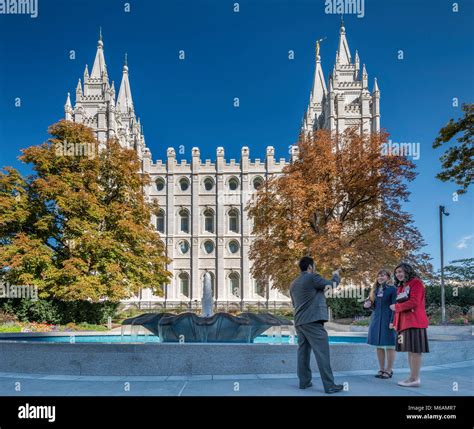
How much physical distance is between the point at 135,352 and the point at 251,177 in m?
41.2

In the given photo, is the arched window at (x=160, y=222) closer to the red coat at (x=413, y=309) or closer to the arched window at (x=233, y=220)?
the arched window at (x=233, y=220)

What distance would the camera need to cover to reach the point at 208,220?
48.1 m

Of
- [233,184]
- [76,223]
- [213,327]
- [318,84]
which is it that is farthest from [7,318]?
[318,84]

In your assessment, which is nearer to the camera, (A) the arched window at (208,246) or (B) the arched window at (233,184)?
(A) the arched window at (208,246)

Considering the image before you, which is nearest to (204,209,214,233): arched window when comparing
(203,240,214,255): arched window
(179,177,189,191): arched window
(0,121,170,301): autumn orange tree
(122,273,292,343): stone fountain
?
(203,240,214,255): arched window

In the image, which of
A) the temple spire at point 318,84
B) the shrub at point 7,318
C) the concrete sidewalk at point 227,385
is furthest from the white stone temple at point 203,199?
the concrete sidewalk at point 227,385

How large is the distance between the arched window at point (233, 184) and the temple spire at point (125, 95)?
18.7 metres

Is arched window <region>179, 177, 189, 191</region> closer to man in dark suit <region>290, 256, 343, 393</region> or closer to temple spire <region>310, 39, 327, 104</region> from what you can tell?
temple spire <region>310, 39, 327, 104</region>

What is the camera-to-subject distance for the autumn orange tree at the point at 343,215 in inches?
671

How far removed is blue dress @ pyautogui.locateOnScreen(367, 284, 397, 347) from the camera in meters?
7.02

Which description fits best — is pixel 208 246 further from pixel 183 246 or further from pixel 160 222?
pixel 160 222

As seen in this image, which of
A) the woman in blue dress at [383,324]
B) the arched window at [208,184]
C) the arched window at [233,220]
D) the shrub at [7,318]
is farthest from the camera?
the arched window at [208,184]

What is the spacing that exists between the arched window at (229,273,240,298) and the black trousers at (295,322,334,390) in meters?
40.4
